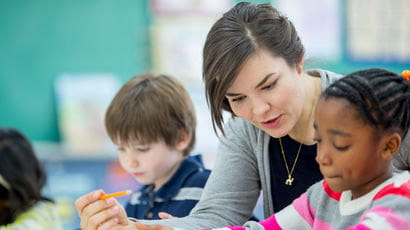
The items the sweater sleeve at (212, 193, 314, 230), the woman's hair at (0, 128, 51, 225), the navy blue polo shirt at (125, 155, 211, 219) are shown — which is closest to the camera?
the sweater sleeve at (212, 193, 314, 230)

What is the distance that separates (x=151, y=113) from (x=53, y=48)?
2559 millimetres

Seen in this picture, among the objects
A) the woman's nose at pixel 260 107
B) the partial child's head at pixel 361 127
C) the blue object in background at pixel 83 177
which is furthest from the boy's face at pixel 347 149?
the blue object in background at pixel 83 177

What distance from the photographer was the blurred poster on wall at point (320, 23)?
4.13 metres

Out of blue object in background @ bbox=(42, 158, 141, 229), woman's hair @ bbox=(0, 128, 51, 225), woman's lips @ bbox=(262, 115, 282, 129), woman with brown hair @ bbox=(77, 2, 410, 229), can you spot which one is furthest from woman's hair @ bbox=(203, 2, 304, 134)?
blue object in background @ bbox=(42, 158, 141, 229)

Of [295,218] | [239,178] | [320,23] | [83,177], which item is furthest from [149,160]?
[320,23]

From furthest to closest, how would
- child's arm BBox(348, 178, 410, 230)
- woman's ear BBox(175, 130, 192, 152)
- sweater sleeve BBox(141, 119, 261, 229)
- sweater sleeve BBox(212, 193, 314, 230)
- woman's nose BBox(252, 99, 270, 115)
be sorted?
1. woman's ear BBox(175, 130, 192, 152)
2. sweater sleeve BBox(141, 119, 261, 229)
3. woman's nose BBox(252, 99, 270, 115)
4. sweater sleeve BBox(212, 193, 314, 230)
5. child's arm BBox(348, 178, 410, 230)

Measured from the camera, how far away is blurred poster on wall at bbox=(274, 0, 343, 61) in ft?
13.6

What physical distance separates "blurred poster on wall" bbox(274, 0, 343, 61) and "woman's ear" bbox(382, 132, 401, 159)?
329cm

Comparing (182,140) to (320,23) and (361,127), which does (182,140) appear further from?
(320,23)

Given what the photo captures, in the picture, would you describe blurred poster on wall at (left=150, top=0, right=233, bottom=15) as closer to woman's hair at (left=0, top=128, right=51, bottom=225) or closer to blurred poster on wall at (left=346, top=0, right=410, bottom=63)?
blurred poster on wall at (left=346, top=0, right=410, bottom=63)

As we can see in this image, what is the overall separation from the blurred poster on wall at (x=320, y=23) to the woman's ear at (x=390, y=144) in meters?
3.29

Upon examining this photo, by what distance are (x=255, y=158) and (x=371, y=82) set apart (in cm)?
56

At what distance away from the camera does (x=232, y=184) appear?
1.40 metres

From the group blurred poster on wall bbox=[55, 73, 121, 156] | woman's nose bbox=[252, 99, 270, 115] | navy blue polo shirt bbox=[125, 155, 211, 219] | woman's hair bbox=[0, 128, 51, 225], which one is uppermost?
woman's nose bbox=[252, 99, 270, 115]
